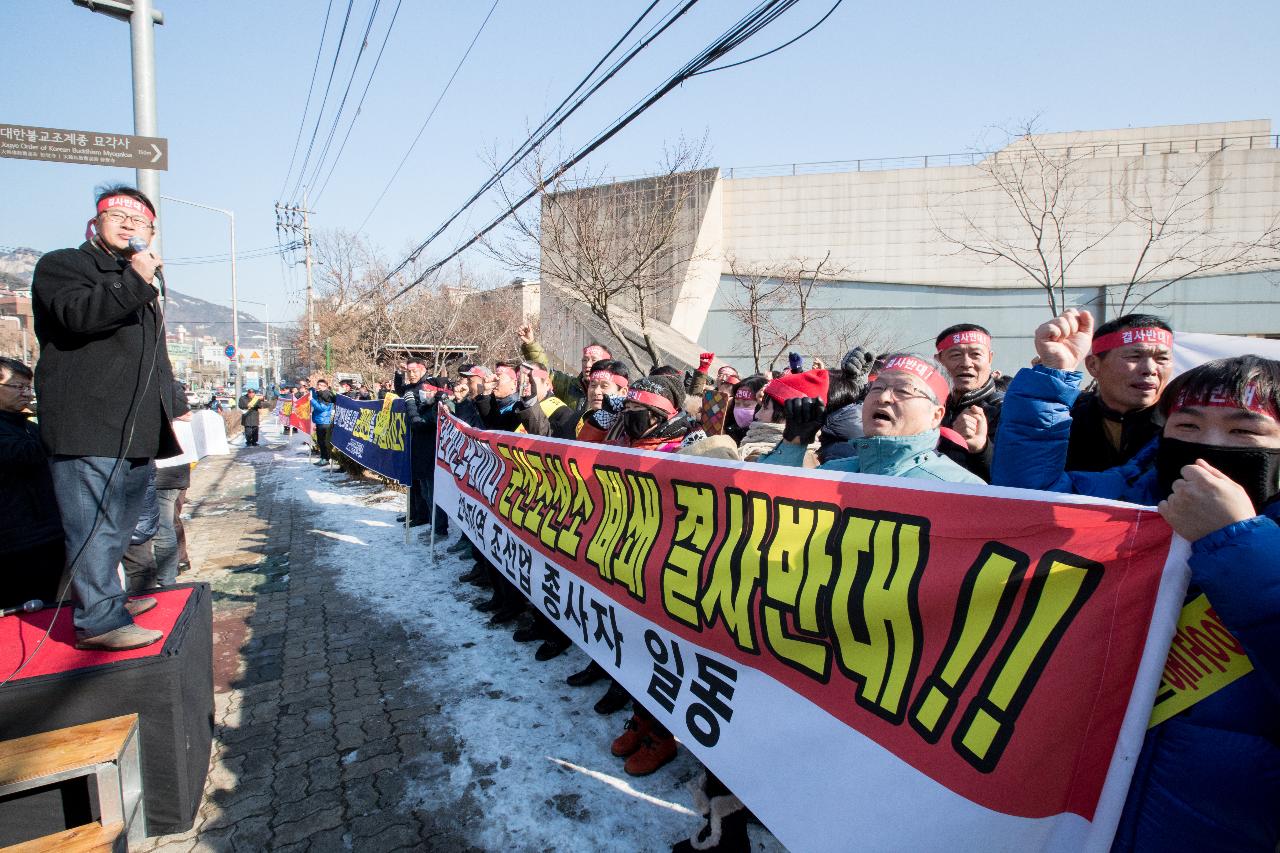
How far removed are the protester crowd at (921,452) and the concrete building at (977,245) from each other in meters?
19.0

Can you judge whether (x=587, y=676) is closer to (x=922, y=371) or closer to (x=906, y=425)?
(x=906, y=425)

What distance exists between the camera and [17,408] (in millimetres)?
3602

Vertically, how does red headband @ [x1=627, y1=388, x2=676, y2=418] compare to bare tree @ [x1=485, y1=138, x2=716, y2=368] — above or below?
below

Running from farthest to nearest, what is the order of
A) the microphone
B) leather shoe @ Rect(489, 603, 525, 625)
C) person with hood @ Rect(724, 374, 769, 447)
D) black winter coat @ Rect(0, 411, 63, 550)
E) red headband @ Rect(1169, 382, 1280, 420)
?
person with hood @ Rect(724, 374, 769, 447), leather shoe @ Rect(489, 603, 525, 625), black winter coat @ Rect(0, 411, 63, 550), the microphone, red headband @ Rect(1169, 382, 1280, 420)

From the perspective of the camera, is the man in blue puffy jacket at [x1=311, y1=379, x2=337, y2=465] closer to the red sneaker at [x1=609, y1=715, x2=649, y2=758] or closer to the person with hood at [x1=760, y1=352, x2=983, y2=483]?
the red sneaker at [x1=609, y1=715, x2=649, y2=758]

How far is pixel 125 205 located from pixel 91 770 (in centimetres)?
219

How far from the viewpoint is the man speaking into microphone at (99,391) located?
231 cm

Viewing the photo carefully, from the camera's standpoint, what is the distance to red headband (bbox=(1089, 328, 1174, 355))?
2.34 metres

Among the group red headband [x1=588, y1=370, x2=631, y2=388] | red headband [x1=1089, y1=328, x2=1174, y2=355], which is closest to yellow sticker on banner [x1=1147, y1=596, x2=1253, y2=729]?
red headband [x1=1089, y1=328, x2=1174, y2=355]

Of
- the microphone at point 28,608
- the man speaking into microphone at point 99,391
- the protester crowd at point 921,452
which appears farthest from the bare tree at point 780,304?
the microphone at point 28,608

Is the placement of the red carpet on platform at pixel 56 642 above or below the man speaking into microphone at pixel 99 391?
below

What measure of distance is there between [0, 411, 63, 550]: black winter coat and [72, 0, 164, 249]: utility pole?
12.2 ft

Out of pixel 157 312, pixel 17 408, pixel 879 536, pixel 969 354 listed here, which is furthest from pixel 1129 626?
pixel 17 408

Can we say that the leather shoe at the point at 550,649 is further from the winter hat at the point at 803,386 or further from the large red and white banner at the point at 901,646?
the winter hat at the point at 803,386
